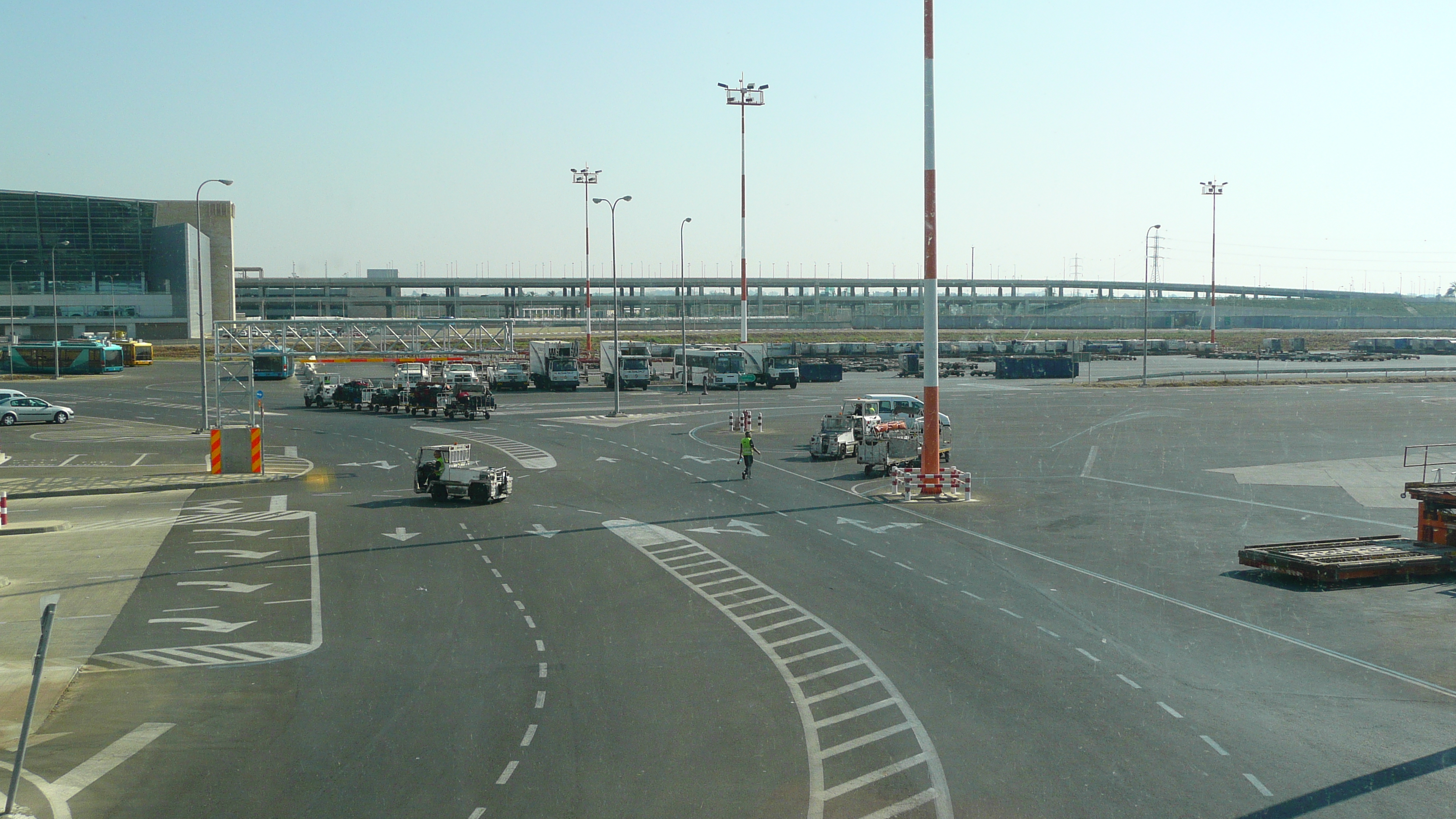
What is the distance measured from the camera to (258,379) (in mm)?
97000

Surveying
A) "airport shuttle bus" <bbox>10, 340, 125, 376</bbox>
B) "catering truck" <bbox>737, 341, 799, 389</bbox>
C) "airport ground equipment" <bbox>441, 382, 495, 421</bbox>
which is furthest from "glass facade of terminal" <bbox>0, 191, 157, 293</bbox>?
"airport ground equipment" <bbox>441, 382, 495, 421</bbox>

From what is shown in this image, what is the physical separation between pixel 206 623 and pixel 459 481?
14152mm

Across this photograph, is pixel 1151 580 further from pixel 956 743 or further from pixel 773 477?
pixel 773 477

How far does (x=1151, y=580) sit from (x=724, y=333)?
158 m

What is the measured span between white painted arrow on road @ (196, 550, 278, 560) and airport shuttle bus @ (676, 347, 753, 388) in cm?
5896

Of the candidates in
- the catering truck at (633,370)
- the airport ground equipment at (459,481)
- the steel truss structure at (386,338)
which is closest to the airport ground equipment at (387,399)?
the steel truss structure at (386,338)

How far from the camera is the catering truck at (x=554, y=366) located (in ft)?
279

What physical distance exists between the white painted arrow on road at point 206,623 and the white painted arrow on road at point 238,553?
17.8 feet

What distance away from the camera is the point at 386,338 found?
5447cm

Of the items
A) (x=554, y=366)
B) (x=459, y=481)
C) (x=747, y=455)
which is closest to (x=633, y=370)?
→ (x=554, y=366)

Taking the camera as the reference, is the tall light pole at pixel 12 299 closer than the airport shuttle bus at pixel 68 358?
No

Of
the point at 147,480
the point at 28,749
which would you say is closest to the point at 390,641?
the point at 28,749

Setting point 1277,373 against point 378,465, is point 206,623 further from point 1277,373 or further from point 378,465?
point 1277,373

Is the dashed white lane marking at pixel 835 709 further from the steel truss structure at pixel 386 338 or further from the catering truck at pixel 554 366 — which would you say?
the catering truck at pixel 554 366
